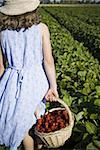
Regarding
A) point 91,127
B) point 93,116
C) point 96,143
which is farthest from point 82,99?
point 96,143

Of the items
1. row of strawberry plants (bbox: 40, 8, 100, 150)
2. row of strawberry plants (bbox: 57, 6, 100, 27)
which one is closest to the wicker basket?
row of strawberry plants (bbox: 40, 8, 100, 150)

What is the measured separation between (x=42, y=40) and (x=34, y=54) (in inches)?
5.3

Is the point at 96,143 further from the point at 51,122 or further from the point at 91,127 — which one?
the point at 51,122

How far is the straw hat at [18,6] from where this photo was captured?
3.73 meters

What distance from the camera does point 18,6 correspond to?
12.4ft

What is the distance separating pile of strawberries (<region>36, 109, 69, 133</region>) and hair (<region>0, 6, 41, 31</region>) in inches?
31.0

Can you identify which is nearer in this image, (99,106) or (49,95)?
(49,95)

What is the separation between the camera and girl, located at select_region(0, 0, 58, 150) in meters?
3.82

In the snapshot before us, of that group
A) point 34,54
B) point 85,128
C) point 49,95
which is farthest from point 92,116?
point 34,54

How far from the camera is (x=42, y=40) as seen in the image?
12.7 feet

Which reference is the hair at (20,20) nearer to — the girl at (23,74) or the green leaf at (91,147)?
the girl at (23,74)

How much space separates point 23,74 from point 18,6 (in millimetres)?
553

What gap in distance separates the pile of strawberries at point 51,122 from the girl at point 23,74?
0.21ft

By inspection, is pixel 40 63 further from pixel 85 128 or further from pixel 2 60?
pixel 85 128
